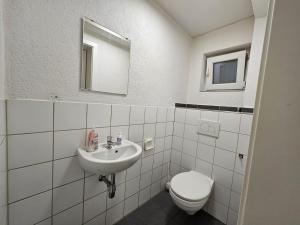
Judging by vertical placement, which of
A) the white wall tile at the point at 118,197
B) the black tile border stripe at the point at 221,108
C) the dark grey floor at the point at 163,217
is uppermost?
the black tile border stripe at the point at 221,108

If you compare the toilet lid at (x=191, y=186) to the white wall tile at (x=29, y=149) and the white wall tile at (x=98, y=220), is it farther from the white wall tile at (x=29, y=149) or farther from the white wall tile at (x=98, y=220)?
the white wall tile at (x=29, y=149)

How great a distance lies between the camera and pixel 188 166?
5.78 feet

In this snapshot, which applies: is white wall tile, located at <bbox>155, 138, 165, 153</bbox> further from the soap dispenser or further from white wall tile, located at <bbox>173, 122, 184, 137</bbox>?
the soap dispenser

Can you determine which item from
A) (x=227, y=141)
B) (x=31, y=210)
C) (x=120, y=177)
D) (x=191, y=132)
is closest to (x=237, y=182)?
(x=227, y=141)

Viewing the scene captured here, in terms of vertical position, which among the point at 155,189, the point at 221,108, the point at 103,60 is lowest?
the point at 155,189

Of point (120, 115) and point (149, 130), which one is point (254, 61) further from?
point (120, 115)

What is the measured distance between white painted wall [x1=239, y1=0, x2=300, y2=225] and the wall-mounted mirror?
1.04 meters

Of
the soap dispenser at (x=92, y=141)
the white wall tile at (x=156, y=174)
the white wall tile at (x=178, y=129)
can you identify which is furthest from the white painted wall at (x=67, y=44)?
the white wall tile at (x=156, y=174)

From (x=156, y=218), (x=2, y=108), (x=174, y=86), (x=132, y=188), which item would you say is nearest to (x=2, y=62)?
(x=2, y=108)

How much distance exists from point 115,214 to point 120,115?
0.95 meters

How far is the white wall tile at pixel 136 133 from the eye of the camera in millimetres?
1372

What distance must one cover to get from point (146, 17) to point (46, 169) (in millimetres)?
1480

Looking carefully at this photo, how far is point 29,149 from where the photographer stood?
83 cm

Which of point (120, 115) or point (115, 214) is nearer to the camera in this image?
point (120, 115)
